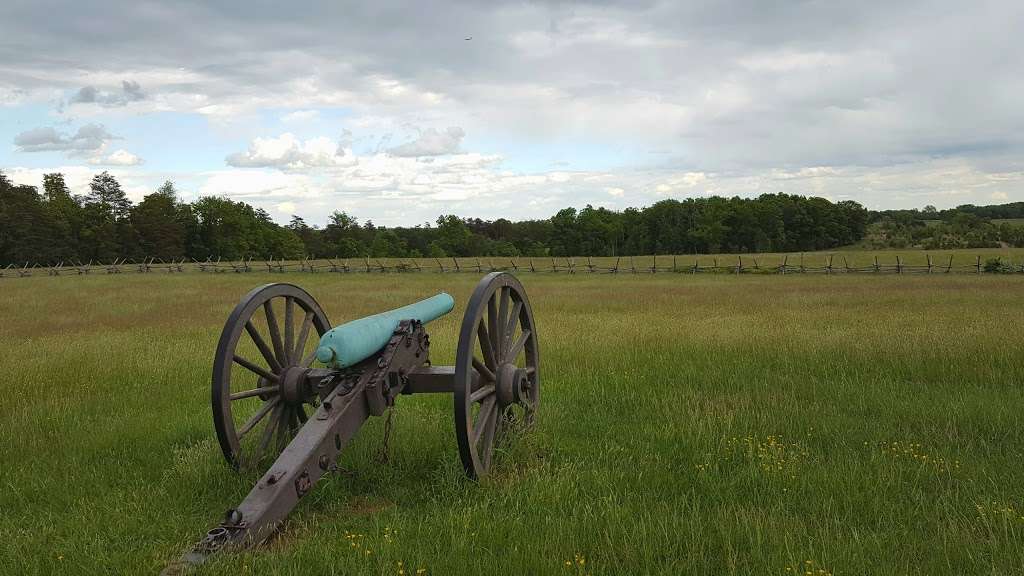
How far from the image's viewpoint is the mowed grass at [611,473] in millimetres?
3568

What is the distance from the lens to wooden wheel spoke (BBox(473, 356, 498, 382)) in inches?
186

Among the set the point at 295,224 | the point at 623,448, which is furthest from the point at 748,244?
the point at 623,448

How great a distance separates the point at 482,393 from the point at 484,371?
0.19 m

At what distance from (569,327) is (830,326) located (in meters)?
4.85

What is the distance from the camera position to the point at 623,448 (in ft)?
17.6

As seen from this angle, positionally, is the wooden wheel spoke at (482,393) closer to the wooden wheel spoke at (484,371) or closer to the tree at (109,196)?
the wooden wheel spoke at (484,371)

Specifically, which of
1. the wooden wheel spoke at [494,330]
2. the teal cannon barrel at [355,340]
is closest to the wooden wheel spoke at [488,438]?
the wooden wheel spoke at [494,330]

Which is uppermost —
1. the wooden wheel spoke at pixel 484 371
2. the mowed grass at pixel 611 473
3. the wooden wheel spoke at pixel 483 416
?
the wooden wheel spoke at pixel 484 371

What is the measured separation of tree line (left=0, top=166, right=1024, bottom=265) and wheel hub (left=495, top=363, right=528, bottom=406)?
69.6m

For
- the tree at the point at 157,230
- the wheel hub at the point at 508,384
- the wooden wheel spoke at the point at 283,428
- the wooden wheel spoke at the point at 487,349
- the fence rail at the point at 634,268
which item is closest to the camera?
the wooden wheel spoke at the point at 487,349

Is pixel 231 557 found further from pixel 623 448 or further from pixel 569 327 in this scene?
pixel 569 327

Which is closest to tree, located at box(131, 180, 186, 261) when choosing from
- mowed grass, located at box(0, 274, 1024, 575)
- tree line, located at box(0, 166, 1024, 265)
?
tree line, located at box(0, 166, 1024, 265)

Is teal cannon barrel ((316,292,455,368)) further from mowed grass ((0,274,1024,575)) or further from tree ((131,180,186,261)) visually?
tree ((131,180,186,261))

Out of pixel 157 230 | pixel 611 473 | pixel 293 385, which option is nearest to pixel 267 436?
pixel 293 385
